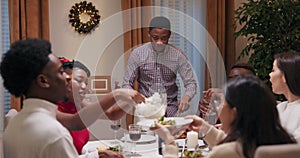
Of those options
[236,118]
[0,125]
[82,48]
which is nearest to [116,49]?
[82,48]

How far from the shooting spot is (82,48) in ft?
12.4

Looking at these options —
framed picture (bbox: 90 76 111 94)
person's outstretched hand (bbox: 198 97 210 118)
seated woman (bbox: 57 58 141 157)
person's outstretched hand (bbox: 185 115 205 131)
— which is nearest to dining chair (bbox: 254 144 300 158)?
person's outstretched hand (bbox: 185 115 205 131)

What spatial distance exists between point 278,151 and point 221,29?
299 centimetres

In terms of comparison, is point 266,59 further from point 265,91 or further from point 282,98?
point 265,91

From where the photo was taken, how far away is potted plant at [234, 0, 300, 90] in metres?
3.34

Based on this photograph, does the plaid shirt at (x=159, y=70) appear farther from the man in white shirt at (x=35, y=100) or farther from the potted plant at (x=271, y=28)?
the man in white shirt at (x=35, y=100)

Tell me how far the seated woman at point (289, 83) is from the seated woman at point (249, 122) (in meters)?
0.94

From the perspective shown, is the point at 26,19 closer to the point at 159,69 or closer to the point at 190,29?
the point at 159,69

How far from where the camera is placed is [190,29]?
13.2 feet

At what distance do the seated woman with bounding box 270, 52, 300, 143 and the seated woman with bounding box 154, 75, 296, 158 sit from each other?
3.09ft

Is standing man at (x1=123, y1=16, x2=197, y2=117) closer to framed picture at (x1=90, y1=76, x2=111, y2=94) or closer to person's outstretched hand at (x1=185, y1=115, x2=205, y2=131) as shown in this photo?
framed picture at (x1=90, y1=76, x2=111, y2=94)

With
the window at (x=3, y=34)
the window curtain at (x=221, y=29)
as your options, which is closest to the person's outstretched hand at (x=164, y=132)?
the window at (x=3, y=34)

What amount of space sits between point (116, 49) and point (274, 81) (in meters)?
2.00

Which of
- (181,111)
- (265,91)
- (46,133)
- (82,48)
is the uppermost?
(82,48)
